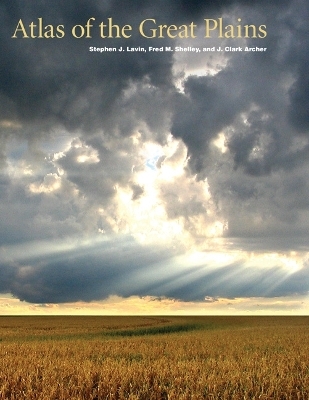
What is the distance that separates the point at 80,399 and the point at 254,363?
26.0 feet

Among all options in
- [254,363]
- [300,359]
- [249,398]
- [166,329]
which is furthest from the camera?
[166,329]

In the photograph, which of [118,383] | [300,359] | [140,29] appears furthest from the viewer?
[140,29]

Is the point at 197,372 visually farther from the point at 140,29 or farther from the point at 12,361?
the point at 140,29

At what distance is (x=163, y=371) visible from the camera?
40.5ft

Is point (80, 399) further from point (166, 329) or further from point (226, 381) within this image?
point (166, 329)

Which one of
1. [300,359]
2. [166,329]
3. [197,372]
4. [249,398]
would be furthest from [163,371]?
[166,329]

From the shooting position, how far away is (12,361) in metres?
15.4

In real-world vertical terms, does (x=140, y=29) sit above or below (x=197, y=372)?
above

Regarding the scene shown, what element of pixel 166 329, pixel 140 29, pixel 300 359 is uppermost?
pixel 140 29

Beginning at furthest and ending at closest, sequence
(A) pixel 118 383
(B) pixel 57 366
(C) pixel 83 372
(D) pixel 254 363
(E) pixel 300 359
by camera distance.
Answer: (E) pixel 300 359
(D) pixel 254 363
(B) pixel 57 366
(C) pixel 83 372
(A) pixel 118 383

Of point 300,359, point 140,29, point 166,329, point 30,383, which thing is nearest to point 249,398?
point 30,383

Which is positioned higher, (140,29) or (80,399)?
(140,29)

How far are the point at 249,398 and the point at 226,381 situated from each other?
3.78 feet

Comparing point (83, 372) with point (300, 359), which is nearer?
point (83, 372)
